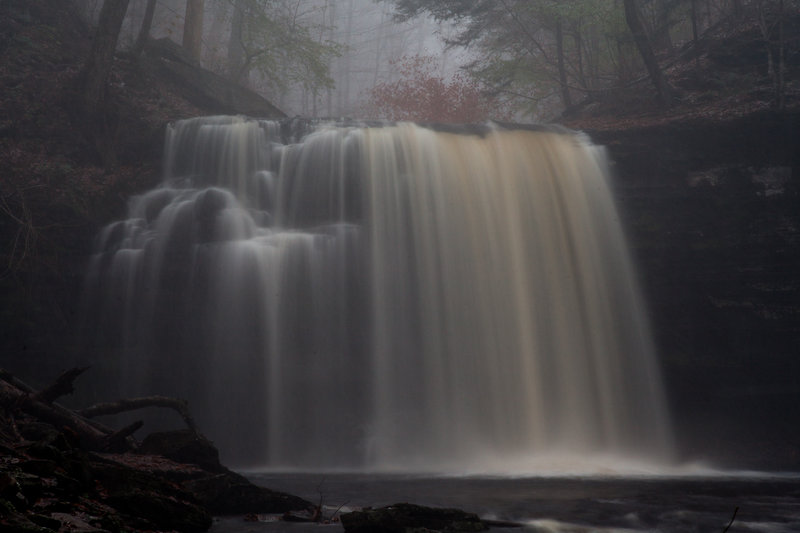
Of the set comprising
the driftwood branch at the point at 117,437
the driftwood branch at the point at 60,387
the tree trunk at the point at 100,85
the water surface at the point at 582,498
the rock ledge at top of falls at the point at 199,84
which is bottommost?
the water surface at the point at 582,498

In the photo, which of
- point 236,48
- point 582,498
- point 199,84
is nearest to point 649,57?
point 582,498

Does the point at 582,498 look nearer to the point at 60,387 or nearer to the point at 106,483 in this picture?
the point at 106,483

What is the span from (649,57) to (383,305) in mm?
10714

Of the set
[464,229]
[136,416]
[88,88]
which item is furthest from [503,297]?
[88,88]

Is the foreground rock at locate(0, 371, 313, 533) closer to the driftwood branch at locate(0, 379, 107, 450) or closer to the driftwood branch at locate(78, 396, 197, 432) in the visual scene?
the driftwood branch at locate(0, 379, 107, 450)

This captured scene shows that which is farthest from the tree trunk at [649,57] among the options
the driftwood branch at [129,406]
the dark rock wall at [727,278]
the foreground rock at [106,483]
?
the foreground rock at [106,483]

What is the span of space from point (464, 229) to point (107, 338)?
7.52m

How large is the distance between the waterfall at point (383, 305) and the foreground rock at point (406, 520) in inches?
214

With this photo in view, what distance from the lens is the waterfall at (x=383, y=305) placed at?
11.0 metres

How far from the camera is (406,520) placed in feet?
16.3

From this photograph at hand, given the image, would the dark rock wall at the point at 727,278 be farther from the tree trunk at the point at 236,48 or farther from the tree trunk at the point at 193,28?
the tree trunk at the point at 236,48

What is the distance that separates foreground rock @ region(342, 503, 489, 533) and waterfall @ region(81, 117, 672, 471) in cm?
543

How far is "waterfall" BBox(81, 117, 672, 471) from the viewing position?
11047 millimetres

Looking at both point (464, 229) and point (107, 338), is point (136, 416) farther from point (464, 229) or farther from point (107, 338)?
point (464, 229)
